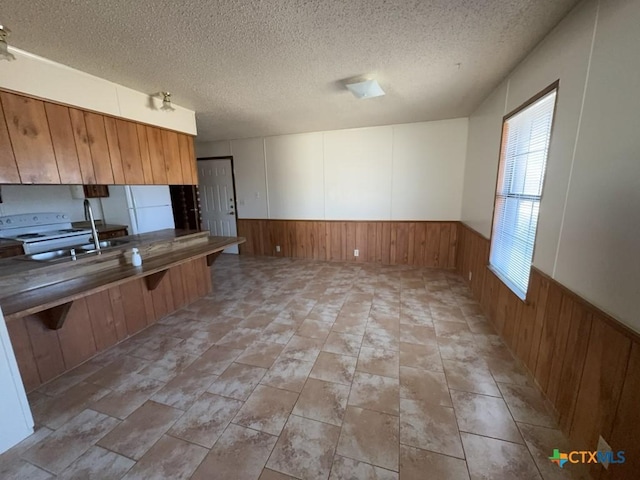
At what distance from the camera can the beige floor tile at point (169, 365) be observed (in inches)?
79.0

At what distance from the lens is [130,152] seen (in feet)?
8.81

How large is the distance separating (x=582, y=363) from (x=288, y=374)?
5.70ft

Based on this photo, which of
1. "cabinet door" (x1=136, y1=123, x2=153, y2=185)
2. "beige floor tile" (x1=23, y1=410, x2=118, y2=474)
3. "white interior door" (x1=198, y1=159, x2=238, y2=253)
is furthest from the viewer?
"white interior door" (x1=198, y1=159, x2=238, y2=253)

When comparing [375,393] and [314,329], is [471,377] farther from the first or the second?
[314,329]

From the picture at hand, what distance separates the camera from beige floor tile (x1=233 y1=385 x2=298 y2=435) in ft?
5.10

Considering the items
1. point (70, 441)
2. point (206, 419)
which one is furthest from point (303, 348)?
point (70, 441)

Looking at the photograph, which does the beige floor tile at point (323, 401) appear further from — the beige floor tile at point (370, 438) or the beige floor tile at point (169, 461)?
the beige floor tile at point (169, 461)

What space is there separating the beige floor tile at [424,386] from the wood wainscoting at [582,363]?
595mm

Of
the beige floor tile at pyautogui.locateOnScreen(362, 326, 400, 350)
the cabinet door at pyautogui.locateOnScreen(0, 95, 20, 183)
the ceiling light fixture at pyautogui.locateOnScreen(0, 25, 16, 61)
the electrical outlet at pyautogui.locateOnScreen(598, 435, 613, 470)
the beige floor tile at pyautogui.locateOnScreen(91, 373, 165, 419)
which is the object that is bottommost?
the beige floor tile at pyautogui.locateOnScreen(91, 373, 165, 419)

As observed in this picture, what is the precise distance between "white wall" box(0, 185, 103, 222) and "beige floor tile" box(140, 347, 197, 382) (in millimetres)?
3318

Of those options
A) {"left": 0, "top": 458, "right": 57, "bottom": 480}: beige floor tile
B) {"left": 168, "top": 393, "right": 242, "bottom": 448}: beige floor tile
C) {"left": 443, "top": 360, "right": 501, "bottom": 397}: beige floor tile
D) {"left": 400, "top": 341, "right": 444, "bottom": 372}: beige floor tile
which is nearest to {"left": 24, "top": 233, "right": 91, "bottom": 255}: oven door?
{"left": 0, "top": 458, "right": 57, "bottom": 480}: beige floor tile

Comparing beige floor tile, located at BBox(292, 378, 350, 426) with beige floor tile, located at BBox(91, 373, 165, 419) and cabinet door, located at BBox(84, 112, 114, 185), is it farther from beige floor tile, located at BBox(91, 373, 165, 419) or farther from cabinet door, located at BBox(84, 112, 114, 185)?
cabinet door, located at BBox(84, 112, 114, 185)

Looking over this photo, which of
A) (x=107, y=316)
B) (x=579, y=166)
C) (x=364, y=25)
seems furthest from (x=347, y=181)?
(x=107, y=316)

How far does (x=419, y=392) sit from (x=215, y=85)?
10.3 ft
